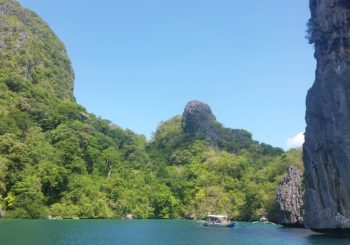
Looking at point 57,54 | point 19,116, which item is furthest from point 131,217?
point 57,54

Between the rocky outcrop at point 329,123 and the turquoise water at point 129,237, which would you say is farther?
the rocky outcrop at point 329,123

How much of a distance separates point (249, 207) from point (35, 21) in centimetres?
10427

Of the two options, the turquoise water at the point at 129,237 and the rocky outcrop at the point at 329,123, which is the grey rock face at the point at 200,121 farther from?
the rocky outcrop at the point at 329,123

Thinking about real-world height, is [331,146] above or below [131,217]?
above

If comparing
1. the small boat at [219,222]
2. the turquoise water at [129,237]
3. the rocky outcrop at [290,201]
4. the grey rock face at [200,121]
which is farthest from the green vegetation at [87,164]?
the turquoise water at [129,237]

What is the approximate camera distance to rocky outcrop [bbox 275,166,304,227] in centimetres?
7150

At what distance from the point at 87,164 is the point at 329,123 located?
237ft

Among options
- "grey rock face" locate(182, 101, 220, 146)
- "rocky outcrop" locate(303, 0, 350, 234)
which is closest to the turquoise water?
"rocky outcrop" locate(303, 0, 350, 234)

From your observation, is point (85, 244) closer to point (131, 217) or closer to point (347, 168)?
point (347, 168)

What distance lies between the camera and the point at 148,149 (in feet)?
530

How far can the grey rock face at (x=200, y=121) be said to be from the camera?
15338 cm

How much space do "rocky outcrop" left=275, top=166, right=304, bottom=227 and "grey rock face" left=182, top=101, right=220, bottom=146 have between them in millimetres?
74906

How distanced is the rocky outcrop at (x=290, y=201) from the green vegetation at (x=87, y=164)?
14013mm

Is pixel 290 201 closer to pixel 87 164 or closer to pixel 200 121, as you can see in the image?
pixel 87 164
